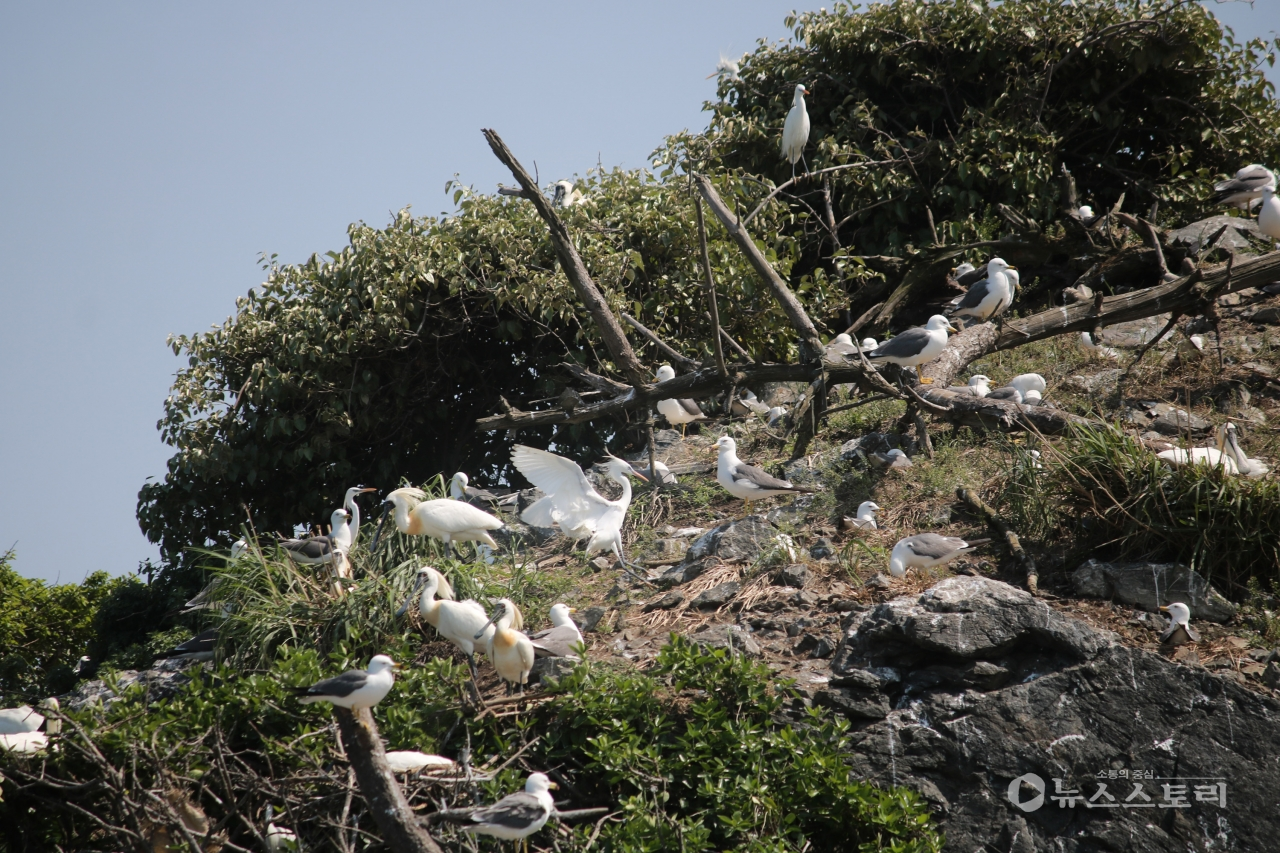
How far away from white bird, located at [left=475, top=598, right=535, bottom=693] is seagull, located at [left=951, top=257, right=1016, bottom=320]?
222 inches

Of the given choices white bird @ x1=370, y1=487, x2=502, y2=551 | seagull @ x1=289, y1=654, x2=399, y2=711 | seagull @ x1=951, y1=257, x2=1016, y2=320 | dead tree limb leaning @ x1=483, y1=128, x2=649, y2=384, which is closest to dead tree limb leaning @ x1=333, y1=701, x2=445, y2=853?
seagull @ x1=289, y1=654, x2=399, y2=711

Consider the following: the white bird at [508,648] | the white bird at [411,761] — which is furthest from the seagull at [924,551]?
the white bird at [411,761]

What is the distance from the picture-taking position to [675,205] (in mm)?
9836

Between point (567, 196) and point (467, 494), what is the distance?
396 centimetres

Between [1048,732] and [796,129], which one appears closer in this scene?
[1048,732]

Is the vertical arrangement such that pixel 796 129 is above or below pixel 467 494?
above

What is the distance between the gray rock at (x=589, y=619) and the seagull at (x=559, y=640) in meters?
0.59

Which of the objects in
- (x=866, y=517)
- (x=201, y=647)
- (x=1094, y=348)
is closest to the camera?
(x=201, y=647)

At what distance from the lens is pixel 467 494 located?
7773mm

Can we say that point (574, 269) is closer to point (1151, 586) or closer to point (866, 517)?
point (866, 517)

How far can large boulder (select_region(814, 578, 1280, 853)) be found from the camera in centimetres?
416

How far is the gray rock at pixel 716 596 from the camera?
6.07 meters

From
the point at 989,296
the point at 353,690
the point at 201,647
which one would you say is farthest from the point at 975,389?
the point at 201,647

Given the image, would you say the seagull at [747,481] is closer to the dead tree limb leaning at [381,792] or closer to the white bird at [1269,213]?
the dead tree limb leaning at [381,792]
